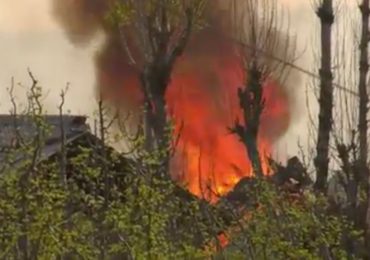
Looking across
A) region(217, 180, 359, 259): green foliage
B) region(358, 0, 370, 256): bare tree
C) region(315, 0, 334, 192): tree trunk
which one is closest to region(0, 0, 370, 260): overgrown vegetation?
region(217, 180, 359, 259): green foliage

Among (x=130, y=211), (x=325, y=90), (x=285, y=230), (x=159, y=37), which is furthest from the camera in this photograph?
(x=159, y=37)

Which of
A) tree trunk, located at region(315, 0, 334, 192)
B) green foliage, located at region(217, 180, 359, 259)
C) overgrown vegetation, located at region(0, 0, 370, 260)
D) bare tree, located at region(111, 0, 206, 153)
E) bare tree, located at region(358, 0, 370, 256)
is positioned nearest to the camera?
overgrown vegetation, located at region(0, 0, 370, 260)

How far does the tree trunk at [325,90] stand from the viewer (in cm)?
2039

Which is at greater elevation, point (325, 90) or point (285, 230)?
point (325, 90)

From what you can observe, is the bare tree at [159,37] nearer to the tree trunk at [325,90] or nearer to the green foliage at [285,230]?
the tree trunk at [325,90]

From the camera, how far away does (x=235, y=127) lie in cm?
2319

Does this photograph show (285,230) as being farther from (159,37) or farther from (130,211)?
(159,37)

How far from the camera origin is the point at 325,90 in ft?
68.5

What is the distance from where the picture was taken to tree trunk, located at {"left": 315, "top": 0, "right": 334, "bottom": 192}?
20.4 m

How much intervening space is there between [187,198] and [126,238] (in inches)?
81.0

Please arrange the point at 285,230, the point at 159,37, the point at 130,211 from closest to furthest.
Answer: the point at 130,211
the point at 285,230
the point at 159,37

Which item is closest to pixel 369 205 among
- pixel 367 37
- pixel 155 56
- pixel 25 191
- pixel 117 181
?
pixel 367 37

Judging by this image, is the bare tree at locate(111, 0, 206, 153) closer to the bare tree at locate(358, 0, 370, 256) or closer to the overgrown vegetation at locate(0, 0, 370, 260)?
the bare tree at locate(358, 0, 370, 256)

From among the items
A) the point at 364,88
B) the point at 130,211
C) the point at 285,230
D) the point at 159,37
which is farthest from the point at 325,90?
the point at 130,211
